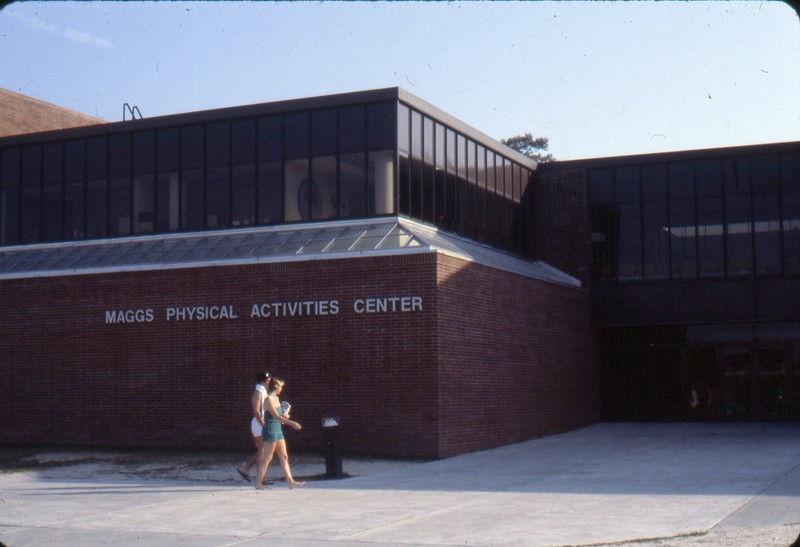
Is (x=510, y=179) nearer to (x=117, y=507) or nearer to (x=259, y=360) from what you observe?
(x=259, y=360)

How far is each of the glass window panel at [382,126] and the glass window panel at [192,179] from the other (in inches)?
178

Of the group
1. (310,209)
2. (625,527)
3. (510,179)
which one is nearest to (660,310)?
(510,179)

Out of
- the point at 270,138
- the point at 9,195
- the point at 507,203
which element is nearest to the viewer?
the point at 270,138

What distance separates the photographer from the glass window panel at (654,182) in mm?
30578

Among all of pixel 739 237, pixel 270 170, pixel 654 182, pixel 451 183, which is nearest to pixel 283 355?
pixel 270 170

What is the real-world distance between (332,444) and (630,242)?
53.3 ft

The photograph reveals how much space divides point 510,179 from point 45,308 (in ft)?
44.8

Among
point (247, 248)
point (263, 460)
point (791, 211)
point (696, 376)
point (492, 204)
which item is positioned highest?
point (492, 204)

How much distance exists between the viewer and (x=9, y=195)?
27625 mm

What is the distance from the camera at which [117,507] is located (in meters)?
13.7

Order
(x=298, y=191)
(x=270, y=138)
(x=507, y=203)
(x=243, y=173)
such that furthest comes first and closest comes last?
(x=507, y=203) < (x=243, y=173) < (x=270, y=138) < (x=298, y=191)

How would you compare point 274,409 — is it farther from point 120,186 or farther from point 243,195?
point 120,186

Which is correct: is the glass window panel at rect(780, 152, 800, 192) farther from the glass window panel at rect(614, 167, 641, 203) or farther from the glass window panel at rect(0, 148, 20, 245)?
the glass window panel at rect(0, 148, 20, 245)

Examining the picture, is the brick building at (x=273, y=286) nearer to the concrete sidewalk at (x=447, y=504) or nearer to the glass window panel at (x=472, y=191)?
the glass window panel at (x=472, y=191)
